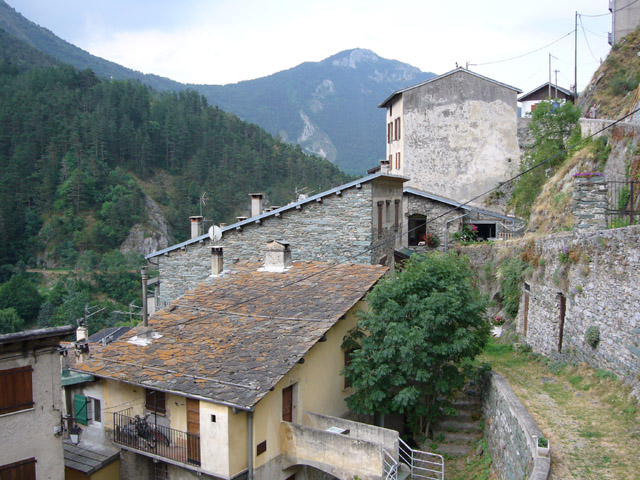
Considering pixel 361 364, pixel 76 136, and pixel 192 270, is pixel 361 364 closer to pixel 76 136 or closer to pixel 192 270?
pixel 192 270

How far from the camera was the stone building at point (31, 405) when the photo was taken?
32.6 feet

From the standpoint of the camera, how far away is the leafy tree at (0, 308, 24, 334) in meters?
58.5

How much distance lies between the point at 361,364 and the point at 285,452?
2614 mm

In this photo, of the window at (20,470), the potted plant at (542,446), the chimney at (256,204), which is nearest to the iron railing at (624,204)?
the potted plant at (542,446)

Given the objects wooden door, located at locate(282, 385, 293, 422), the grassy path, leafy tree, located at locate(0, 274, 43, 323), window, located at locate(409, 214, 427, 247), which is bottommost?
leafy tree, located at locate(0, 274, 43, 323)

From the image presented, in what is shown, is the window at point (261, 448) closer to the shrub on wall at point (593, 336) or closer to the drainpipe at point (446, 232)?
the shrub on wall at point (593, 336)

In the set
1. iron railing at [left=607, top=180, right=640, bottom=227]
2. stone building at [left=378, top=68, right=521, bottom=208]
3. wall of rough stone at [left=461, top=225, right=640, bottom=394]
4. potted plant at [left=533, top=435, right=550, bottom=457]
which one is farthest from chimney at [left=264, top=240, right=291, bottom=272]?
stone building at [left=378, top=68, right=521, bottom=208]

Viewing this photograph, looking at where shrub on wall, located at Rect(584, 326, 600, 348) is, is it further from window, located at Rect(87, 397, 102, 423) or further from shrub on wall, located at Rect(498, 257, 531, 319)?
window, located at Rect(87, 397, 102, 423)

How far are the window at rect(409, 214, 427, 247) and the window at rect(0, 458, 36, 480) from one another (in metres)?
17.6

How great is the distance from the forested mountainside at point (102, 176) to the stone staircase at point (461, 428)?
54.6 meters

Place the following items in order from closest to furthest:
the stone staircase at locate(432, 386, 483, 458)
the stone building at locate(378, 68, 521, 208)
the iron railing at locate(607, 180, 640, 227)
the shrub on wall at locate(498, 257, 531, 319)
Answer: the iron railing at locate(607, 180, 640, 227) < the stone staircase at locate(432, 386, 483, 458) < the shrub on wall at locate(498, 257, 531, 319) < the stone building at locate(378, 68, 521, 208)

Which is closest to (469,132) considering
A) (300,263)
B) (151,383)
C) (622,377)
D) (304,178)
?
(300,263)

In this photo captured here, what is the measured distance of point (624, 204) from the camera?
13.6m

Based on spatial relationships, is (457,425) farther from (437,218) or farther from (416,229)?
(416,229)
